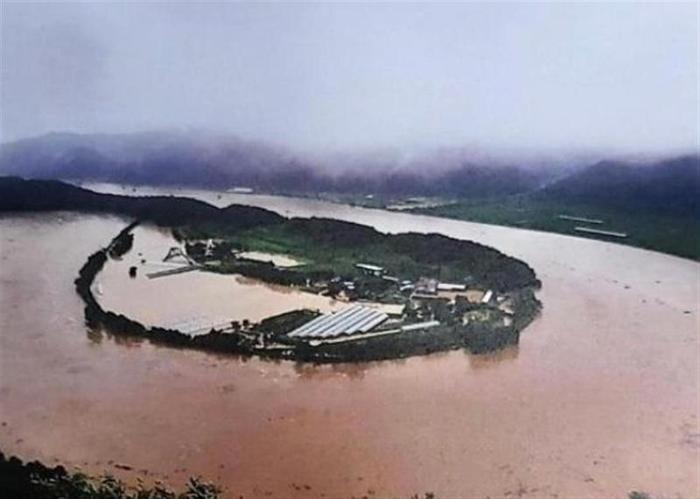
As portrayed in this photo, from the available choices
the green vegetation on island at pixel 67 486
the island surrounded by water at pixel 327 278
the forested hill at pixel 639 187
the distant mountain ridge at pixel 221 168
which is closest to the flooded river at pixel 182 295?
the island surrounded by water at pixel 327 278

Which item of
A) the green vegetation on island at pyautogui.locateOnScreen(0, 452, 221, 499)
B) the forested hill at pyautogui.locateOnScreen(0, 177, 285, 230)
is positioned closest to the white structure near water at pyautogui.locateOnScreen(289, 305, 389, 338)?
the forested hill at pyautogui.locateOnScreen(0, 177, 285, 230)

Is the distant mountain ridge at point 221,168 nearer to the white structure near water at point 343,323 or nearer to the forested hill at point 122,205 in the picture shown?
the forested hill at point 122,205

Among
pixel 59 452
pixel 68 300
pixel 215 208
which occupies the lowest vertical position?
pixel 59 452

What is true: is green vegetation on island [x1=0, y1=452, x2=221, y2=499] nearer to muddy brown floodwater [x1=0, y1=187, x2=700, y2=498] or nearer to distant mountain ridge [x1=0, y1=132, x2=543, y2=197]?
muddy brown floodwater [x1=0, y1=187, x2=700, y2=498]

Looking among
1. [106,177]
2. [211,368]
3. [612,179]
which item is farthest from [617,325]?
[106,177]

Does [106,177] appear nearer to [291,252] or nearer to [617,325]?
[291,252]
